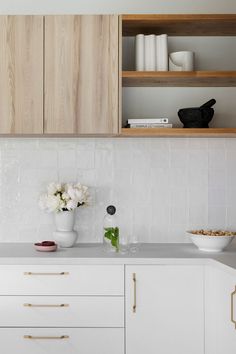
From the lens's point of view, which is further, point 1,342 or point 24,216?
point 24,216

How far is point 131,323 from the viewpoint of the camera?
8.53ft

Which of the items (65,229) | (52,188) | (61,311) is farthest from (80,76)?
(61,311)

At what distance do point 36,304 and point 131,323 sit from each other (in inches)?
21.5

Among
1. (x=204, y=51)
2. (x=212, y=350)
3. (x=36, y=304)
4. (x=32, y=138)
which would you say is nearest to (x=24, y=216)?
(x=32, y=138)

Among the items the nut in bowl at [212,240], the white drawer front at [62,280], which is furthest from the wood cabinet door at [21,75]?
the nut in bowl at [212,240]

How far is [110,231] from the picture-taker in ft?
9.26

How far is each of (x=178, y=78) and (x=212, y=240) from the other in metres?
1.03

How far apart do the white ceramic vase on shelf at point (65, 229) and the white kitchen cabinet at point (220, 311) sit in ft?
2.87

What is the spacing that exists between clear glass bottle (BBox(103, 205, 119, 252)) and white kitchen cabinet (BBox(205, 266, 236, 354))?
22.6 inches

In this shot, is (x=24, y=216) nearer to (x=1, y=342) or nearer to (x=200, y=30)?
(x=1, y=342)

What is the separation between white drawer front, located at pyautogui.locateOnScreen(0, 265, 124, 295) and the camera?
2.61 m

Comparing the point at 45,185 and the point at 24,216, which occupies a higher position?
the point at 45,185

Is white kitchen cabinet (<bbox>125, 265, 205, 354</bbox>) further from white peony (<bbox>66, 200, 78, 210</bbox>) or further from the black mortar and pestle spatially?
the black mortar and pestle

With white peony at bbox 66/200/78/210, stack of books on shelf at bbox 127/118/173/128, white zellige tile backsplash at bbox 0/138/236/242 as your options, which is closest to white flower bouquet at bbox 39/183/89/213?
white peony at bbox 66/200/78/210
